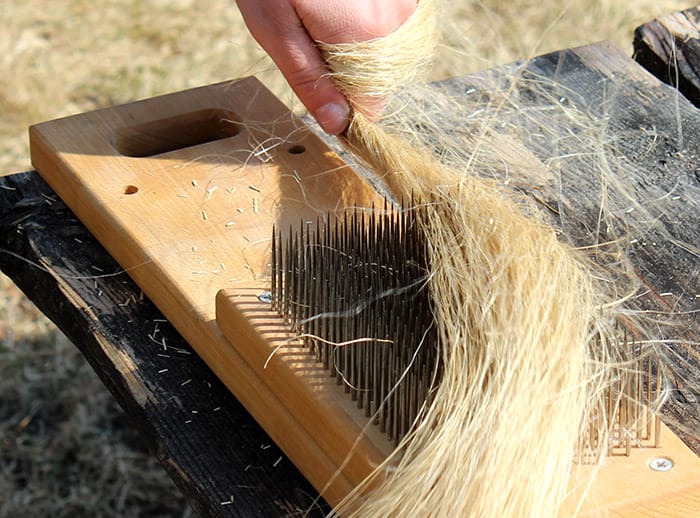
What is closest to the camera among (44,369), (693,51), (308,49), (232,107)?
(308,49)

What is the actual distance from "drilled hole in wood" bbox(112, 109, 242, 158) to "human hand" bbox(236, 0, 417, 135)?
177mm

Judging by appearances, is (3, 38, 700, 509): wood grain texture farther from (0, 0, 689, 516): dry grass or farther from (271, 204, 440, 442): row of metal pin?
(0, 0, 689, 516): dry grass

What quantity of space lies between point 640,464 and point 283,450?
0.34 meters

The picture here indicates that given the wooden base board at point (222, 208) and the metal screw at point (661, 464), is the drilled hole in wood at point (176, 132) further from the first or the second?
the metal screw at point (661, 464)

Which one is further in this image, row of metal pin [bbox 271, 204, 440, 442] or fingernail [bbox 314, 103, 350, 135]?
fingernail [bbox 314, 103, 350, 135]

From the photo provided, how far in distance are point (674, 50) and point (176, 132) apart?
788mm

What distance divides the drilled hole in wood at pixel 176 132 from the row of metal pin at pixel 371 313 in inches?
18.2

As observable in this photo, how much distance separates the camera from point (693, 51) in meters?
1.68

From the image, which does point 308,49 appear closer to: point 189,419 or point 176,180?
point 176,180

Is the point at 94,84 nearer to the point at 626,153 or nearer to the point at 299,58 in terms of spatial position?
the point at 299,58

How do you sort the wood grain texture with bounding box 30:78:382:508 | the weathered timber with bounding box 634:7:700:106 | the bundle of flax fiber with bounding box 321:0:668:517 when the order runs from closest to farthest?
the bundle of flax fiber with bounding box 321:0:668:517 < the wood grain texture with bounding box 30:78:382:508 < the weathered timber with bounding box 634:7:700:106

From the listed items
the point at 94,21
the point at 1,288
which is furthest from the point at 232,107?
the point at 94,21

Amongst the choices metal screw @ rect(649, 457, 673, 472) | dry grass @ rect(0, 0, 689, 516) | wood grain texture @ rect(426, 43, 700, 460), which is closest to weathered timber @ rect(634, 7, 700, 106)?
wood grain texture @ rect(426, 43, 700, 460)

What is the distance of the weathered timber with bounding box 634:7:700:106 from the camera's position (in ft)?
5.45
